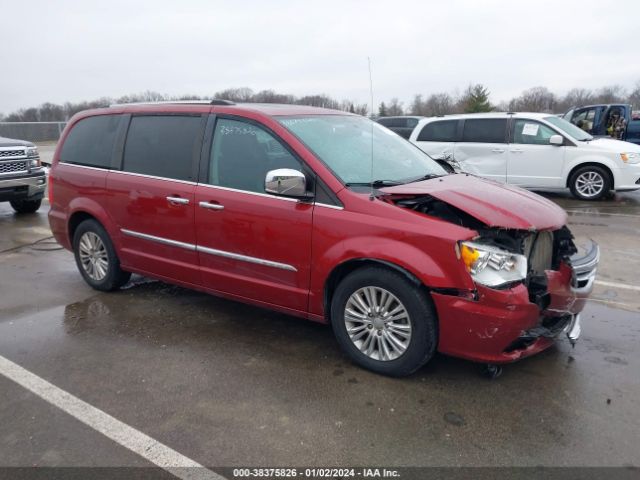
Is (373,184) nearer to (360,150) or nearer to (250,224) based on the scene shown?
(360,150)

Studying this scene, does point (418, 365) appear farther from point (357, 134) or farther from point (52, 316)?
point (52, 316)

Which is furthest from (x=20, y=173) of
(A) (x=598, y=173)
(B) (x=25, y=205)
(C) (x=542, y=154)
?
(A) (x=598, y=173)

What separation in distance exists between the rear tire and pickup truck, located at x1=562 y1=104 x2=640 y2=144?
51.1ft

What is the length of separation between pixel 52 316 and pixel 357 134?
3173 mm

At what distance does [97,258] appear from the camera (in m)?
5.17

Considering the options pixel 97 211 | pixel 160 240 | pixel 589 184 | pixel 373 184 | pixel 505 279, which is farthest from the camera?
pixel 589 184

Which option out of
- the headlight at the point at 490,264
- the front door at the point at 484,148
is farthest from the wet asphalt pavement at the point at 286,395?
the front door at the point at 484,148

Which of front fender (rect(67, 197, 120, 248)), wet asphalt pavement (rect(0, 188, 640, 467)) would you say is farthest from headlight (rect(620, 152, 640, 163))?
front fender (rect(67, 197, 120, 248))

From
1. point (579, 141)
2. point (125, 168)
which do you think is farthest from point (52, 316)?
point (579, 141)

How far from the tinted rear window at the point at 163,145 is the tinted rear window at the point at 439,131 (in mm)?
7762

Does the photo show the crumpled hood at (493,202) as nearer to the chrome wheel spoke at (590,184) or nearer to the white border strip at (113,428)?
the white border strip at (113,428)

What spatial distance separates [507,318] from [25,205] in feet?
33.1

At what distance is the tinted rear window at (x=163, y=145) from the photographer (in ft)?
14.0

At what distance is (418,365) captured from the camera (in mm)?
3295
